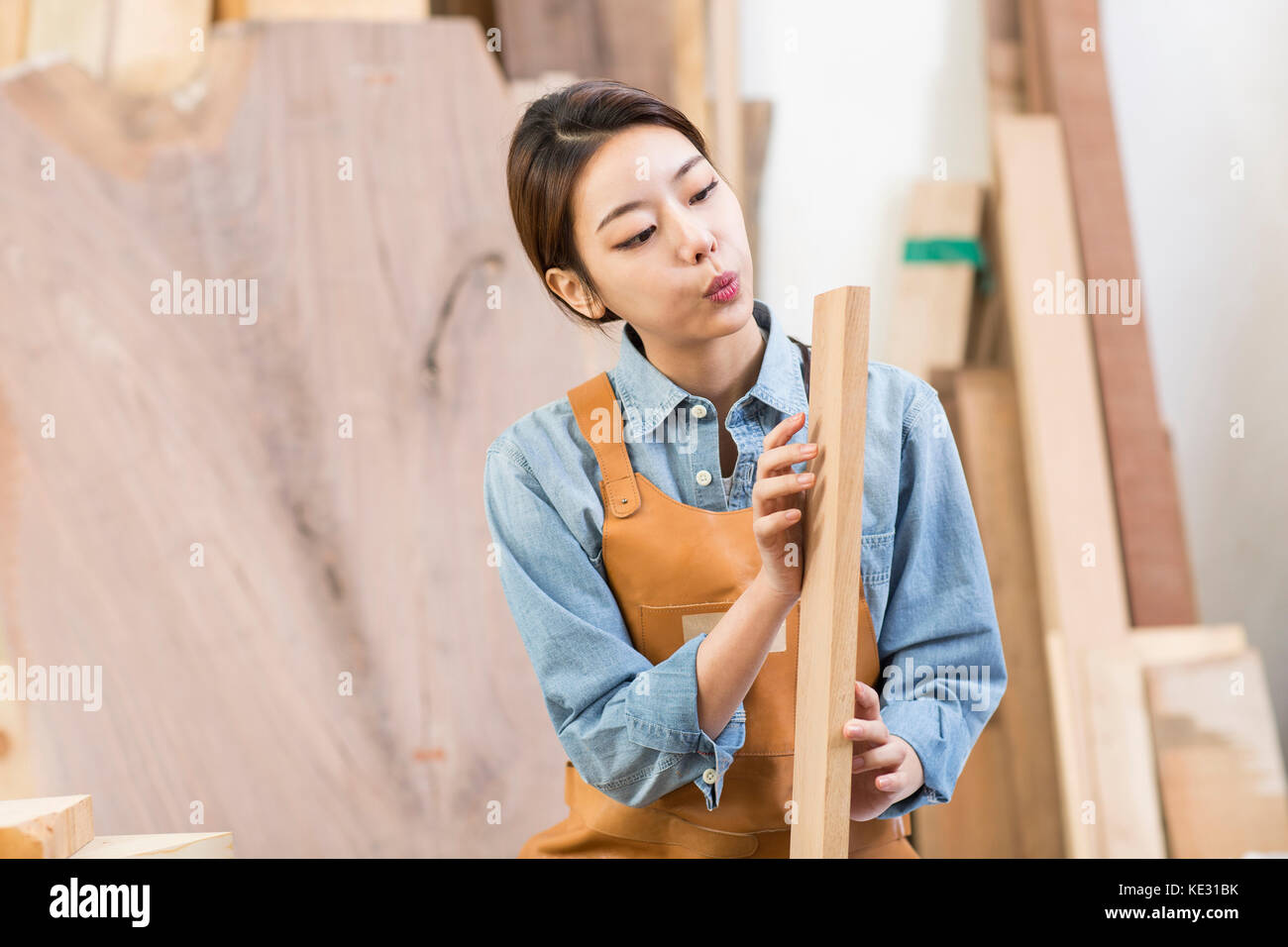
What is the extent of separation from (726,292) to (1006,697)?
1187mm

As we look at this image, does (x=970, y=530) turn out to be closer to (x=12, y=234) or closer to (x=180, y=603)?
(x=180, y=603)

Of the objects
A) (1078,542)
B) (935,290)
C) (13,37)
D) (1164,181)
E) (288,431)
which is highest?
(13,37)

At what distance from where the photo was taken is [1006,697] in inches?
66.4

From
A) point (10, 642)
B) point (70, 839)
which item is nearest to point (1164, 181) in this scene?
point (70, 839)

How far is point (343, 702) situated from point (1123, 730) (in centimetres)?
115

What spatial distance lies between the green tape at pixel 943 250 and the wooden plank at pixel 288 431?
0.59 metres

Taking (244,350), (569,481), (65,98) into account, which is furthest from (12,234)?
(569,481)

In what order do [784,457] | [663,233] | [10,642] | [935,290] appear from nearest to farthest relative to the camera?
[784,457] → [663,233] → [10,642] → [935,290]

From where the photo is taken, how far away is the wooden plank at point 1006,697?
5.50 feet

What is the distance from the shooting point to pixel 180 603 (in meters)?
1.57

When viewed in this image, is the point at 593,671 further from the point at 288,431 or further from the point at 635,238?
the point at 288,431

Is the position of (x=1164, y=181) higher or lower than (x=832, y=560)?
higher

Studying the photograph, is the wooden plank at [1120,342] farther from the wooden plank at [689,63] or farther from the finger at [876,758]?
the finger at [876,758]

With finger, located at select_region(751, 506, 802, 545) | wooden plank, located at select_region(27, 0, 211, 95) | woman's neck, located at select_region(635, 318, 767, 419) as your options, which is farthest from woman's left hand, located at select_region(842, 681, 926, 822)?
wooden plank, located at select_region(27, 0, 211, 95)
